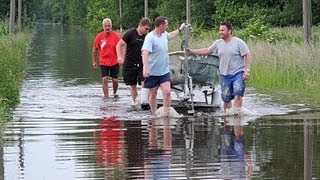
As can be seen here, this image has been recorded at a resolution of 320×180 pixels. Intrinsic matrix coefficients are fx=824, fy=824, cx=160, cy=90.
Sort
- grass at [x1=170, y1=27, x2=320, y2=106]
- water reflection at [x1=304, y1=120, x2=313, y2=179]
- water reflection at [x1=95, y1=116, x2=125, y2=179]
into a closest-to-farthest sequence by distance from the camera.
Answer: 1. water reflection at [x1=304, y1=120, x2=313, y2=179]
2. water reflection at [x1=95, y1=116, x2=125, y2=179]
3. grass at [x1=170, y1=27, x2=320, y2=106]

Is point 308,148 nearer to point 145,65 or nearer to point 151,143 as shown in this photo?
point 151,143

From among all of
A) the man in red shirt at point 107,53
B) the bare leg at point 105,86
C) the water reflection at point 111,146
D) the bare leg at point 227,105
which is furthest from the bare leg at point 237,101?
the man in red shirt at point 107,53

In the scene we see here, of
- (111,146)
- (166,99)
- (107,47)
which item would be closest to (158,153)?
(111,146)

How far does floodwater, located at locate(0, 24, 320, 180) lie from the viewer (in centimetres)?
882

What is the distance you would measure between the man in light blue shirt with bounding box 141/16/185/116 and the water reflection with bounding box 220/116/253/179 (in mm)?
1332

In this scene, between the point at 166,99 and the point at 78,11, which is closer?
the point at 166,99

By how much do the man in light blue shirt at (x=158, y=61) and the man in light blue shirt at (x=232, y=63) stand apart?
0.59 metres

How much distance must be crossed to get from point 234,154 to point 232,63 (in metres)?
4.28

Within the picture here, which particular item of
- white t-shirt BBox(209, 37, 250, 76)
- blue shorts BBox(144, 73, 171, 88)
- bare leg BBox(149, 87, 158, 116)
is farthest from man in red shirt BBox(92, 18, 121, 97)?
white t-shirt BBox(209, 37, 250, 76)

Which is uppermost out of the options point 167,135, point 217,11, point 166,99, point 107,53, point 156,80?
point 217,11

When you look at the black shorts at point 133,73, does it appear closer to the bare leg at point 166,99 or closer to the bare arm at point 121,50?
the bare arm at point 121,50

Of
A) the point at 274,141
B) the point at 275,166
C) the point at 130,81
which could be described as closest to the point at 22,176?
the point at 275,166

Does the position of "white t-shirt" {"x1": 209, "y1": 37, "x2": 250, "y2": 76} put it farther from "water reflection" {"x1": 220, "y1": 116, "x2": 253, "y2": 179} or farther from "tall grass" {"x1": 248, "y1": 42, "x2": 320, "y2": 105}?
"tall grass" {"x1": 248, "y1": 42, "x2": 320, "y2": 105}

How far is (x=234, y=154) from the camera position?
9.98 meters
